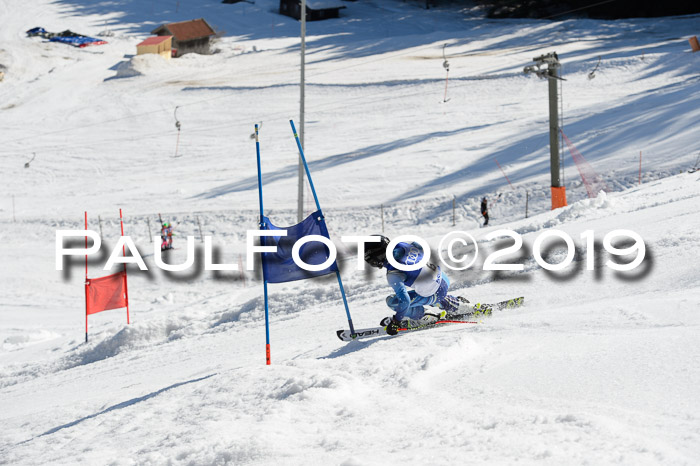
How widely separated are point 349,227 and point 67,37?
45.7 metres

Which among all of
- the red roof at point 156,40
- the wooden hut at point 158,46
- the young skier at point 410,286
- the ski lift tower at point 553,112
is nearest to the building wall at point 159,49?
the wooden hut at point 158,46

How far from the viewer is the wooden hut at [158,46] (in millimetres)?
53656

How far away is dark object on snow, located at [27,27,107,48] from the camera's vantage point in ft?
196

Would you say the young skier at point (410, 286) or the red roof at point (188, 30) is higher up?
the red roof at point (188, 30)

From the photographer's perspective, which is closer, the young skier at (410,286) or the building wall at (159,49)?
the young skier at (410,286)

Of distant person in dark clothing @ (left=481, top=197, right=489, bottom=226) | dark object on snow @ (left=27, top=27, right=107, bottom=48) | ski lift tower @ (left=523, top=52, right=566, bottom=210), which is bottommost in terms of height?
distant person in dark clothing @ (left=481, top=197, right=489, bottom=226)

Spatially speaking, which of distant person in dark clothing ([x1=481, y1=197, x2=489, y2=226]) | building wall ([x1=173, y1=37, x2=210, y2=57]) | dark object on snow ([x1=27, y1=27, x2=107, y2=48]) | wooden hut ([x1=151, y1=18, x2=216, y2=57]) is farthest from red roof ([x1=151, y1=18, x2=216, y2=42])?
distant person in dark clothing ([x1=481, y1=197, x2=489, y2=226])

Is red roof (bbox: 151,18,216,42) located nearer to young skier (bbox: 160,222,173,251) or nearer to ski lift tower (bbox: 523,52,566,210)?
young skier (bbox: 160,222,173,251)

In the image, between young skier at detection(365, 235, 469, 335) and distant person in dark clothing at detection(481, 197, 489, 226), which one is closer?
young skier at detection(365, 235, 469, 335)

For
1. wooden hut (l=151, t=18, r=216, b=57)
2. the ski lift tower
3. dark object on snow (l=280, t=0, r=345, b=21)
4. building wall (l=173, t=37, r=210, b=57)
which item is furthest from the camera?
dark object on snow (l=280, t=0, r=345, b=21)

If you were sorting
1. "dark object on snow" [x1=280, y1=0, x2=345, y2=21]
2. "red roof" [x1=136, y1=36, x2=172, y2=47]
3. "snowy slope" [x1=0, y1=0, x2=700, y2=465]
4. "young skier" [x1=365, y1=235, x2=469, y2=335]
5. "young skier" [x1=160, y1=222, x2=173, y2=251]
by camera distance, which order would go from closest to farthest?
"snowy slope" [x1=0, y1=0, x2=700, y2=465]
"young skier" [x1=365, y1=235, x2=469, y2=335]
"young skier" [x1=160, y1=222, x2=173, y2=251]
"red roof" [x1=136, y1=36, x2=172, y2=47]
"dark object on snow" [x1=280, y1=0, x2=345, y2=21]

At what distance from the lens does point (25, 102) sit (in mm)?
45625

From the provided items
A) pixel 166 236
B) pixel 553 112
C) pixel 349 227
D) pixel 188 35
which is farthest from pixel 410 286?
pixel 188 35

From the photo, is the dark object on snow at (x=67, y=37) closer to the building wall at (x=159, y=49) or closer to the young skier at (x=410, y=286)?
the building wall at (x=159, y=49)
